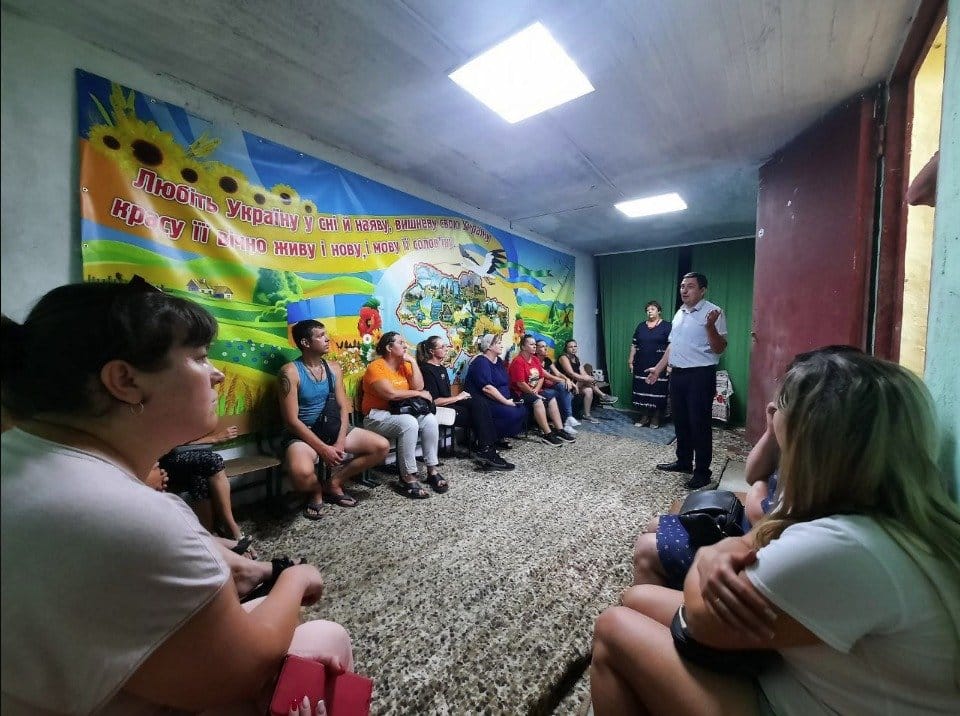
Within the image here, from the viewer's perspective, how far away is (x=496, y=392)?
3.37 meters

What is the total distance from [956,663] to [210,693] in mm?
1028

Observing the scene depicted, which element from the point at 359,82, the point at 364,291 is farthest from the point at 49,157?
the point at 364,291

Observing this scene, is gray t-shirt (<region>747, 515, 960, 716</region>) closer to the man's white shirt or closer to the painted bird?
the man's white shirt

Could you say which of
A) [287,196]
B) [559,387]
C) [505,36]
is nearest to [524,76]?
[505,36]

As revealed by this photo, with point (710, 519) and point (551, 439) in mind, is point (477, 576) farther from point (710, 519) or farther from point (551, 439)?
point (551, 439)

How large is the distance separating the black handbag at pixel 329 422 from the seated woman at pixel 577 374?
316 centimetres

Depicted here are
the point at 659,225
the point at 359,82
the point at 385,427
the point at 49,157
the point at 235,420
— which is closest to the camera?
the point at 49,157

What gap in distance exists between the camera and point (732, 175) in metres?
2.95

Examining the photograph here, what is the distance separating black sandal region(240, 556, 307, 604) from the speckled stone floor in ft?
1.62

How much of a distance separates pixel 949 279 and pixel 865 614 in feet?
2.63

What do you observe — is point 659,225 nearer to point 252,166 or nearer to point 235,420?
point 252,166

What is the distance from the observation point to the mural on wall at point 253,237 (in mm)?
1678

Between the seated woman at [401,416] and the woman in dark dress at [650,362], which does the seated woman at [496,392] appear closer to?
the seated woman at [401,416]

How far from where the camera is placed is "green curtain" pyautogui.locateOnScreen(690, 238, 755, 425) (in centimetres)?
455
